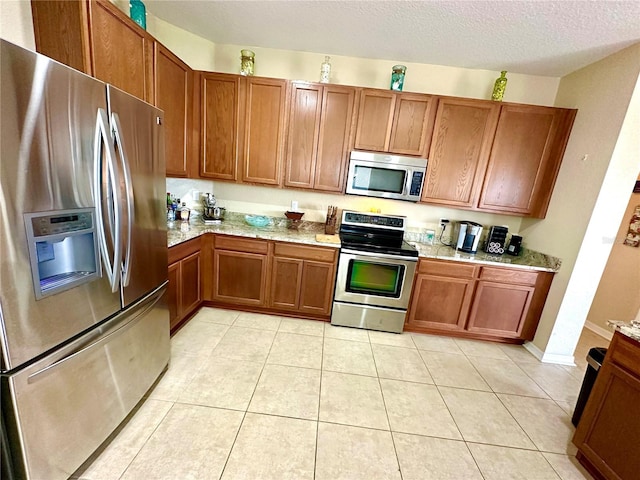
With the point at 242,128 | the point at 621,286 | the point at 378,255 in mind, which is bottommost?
the point at 621,286

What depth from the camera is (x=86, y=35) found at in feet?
4.65

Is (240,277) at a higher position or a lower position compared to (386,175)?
lower

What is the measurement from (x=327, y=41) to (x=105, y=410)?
320 cm

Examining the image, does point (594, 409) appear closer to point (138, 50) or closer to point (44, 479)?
point (44, 479)

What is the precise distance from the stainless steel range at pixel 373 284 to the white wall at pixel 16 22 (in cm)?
245

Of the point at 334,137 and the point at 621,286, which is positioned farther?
the point at 621,286

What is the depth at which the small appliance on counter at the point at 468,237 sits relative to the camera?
2.81m

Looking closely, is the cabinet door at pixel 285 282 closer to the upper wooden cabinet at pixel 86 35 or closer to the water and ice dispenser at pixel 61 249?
the water and ice dispenser at pixel 61 249

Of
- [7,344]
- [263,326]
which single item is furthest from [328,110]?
[7,344]

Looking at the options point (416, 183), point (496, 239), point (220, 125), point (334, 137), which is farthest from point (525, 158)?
point (220, 125)

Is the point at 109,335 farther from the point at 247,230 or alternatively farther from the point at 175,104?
the point at 175,104

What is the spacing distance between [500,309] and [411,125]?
204 cm

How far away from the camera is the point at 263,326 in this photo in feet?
8.77

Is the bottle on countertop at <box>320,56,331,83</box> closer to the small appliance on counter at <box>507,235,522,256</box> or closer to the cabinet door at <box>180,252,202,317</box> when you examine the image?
the cabinet door at <box>180,252,202,317</box>
